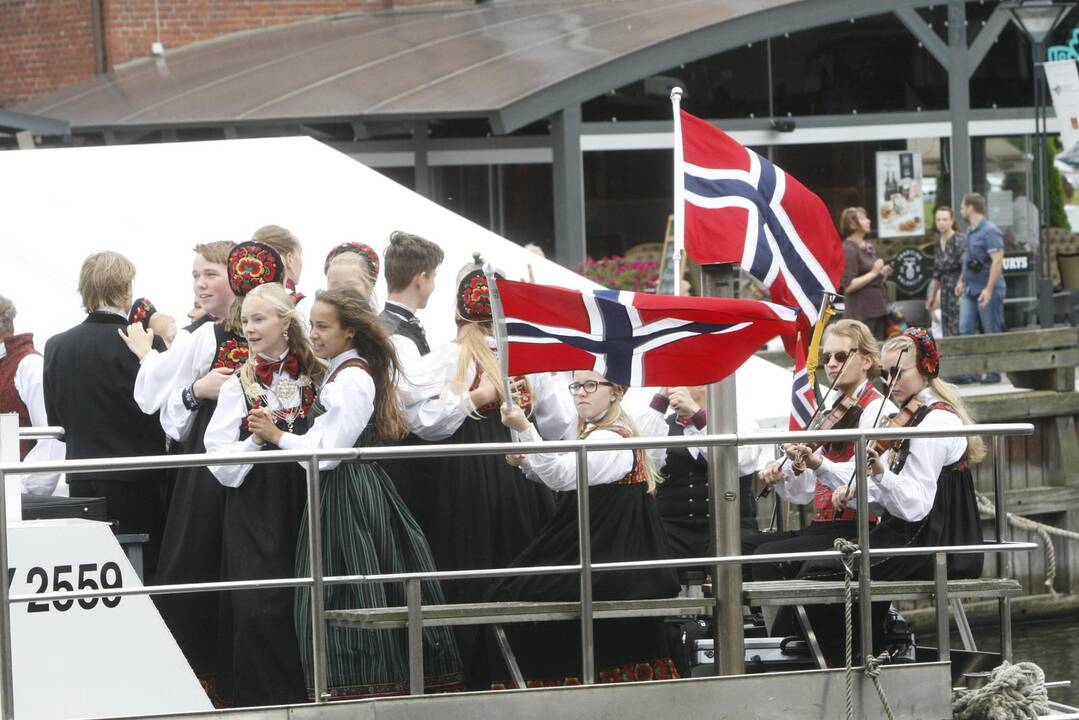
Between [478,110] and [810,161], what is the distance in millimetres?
4783

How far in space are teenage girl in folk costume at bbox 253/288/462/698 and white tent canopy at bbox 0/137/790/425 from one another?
282 cm

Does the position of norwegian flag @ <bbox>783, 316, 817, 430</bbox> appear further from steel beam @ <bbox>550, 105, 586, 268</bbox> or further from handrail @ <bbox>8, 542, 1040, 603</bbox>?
steel beam @ <bbox>550, 105, 586, 268</bbox>

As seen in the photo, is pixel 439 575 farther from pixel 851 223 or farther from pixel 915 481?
pixel 851 223

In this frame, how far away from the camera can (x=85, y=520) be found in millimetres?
6113

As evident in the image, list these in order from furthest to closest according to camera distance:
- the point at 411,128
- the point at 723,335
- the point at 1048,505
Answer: the point at 411,128 → the point at 1048,505 → the point at 723,335

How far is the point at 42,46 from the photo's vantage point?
22656 mm

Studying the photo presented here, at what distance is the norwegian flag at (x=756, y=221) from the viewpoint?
6.17 m

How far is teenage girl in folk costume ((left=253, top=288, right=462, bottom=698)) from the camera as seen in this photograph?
20.1 feet

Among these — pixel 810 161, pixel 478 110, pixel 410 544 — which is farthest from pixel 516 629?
pixel 810 161

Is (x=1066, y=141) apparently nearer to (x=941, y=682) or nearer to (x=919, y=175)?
(x=919, y=175)

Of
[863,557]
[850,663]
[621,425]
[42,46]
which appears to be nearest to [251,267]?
[621,425]

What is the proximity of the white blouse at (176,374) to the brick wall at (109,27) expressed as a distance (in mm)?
16421

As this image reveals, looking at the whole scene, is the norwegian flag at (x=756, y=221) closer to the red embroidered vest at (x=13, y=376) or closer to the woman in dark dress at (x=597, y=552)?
the woman in dark dress at (x=597, y=552)

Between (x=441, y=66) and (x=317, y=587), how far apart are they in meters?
14.0
